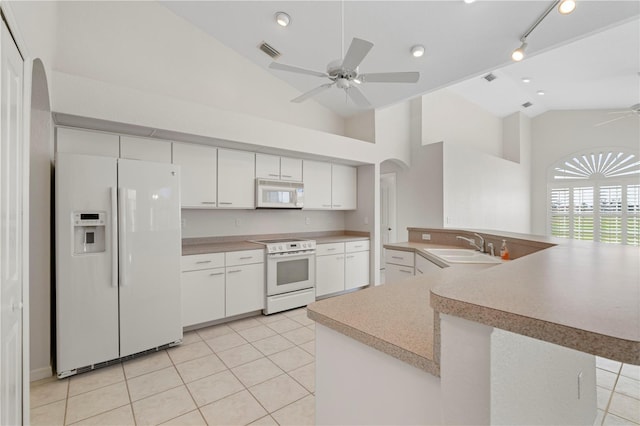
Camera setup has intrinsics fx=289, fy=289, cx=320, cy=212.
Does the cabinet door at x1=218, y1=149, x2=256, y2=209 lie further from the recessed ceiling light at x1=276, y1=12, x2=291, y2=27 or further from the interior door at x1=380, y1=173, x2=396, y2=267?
the interior door at x1=380, y1=173, x2=396, y2=267

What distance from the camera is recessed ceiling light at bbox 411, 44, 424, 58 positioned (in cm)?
312

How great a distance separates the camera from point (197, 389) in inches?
83.7

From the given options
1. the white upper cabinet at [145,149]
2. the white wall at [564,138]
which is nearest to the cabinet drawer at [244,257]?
the white upper cabinet at [145,149]

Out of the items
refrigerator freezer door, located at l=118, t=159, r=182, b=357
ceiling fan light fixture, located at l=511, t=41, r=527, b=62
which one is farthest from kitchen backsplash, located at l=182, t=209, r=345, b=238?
ceiling fan light fixture, located at l=511, t=41, r=527, b=62

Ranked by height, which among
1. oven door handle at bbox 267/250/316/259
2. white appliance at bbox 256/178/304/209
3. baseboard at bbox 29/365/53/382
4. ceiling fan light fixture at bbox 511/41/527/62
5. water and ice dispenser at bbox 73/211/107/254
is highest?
ceiling fan light fixture at bbox 511/41/527/62

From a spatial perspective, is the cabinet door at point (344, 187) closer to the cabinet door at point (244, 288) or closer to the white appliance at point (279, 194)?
the white appliance at point (279, 194)

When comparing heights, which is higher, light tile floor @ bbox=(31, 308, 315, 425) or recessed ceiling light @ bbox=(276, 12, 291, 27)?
recessed ceiling light @ bbox=(276, 12, 291, 27)

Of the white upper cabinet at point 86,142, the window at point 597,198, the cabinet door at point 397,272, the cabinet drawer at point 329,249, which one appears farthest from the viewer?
the window at point 597,198

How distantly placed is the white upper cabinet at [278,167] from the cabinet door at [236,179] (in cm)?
10

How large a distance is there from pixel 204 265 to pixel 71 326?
1167 mm

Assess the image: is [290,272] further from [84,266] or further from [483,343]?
[483,343]

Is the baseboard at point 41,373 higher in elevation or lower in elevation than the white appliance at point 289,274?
lower

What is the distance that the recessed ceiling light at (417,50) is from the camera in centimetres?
312

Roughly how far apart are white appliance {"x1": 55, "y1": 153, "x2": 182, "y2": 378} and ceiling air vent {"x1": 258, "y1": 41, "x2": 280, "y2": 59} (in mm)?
1924
